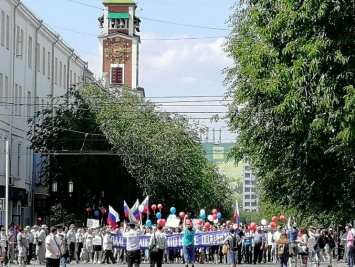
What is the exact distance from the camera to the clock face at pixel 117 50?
440 feet

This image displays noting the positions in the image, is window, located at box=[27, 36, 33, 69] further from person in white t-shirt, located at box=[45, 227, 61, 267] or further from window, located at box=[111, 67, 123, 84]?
window, located at box=[111, 67, 123, 84]

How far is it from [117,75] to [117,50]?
330cm

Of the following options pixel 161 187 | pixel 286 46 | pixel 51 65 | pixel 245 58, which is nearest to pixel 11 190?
pixel 161 187

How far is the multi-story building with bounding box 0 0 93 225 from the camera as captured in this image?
5878 cm

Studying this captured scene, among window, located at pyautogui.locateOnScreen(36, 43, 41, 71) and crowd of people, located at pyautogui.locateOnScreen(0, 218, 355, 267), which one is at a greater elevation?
window, located at pyautogui.locateOnScreen(36, 43, 41, 71)

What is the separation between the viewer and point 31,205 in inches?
2598

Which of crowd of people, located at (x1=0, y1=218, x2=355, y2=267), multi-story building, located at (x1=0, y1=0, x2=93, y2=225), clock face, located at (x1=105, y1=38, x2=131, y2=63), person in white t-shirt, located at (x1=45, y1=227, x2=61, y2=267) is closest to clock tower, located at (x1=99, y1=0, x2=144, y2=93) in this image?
clock face, located at (x1=105, y1=38, x2=131, y2=63)

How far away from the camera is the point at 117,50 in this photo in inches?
5300

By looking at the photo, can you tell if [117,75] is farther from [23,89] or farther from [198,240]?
[198,240]

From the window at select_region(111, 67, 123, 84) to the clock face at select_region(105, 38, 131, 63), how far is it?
3.36 feet

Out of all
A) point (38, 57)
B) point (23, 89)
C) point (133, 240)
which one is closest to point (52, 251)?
point (133, 240)

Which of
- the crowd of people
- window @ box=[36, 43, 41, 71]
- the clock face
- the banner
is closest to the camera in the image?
the crowd of people

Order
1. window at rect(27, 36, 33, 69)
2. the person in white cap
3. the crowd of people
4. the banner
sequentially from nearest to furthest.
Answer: the crowd of people < the person in white cap < the banner < window at rect(27, 36, 33, 69)

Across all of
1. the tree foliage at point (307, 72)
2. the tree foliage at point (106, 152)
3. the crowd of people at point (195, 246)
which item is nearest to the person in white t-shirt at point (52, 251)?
the tree foliage at point (307, 72)
